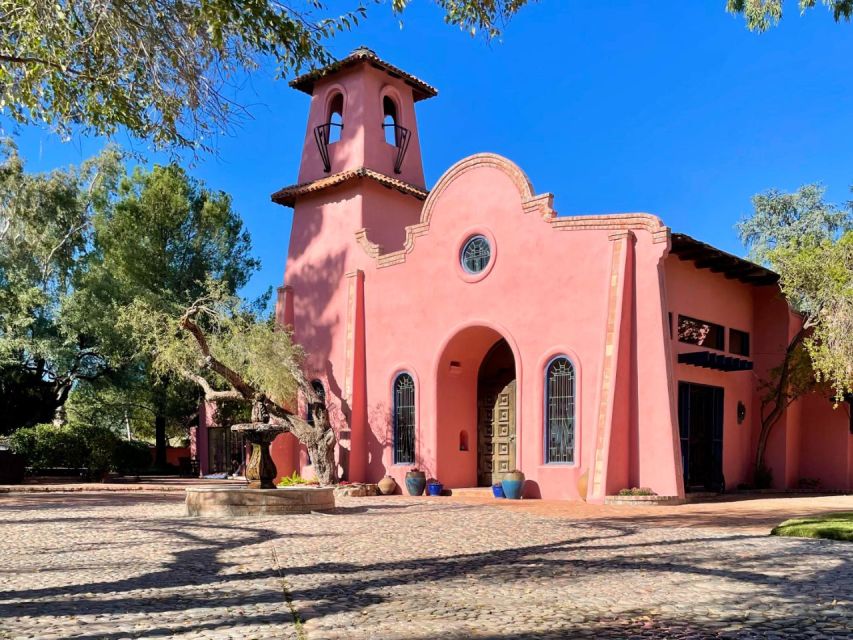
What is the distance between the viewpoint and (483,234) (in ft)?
61.9

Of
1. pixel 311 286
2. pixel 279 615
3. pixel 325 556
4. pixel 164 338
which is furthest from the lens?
pixel 311 286

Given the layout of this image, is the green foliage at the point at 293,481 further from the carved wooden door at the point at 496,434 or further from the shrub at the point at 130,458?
the shrub at the point at 130,458

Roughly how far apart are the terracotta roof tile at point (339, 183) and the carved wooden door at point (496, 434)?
6448 mm

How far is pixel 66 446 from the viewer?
25.3m

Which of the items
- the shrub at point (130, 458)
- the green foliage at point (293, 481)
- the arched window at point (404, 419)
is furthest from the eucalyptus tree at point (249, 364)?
the shrub at point (130, 458)

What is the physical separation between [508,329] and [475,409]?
3.16 metres

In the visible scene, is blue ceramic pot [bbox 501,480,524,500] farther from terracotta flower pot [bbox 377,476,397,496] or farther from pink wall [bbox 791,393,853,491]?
pink wall [bbox 791,393,853,491]

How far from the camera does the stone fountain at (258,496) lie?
43.3ft

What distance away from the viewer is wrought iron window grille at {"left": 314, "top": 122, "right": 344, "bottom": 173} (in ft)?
76.3

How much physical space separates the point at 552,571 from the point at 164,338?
1496 cm

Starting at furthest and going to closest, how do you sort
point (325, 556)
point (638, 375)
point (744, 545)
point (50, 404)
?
point (50, 404) → point (638, 375) → point (744, 545) → point (325, 556)

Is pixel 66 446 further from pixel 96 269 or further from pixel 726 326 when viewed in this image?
pixel 726 326

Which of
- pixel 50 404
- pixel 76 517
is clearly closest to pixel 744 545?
pixel 76 517

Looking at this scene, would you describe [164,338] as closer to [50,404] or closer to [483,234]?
[483,234]
